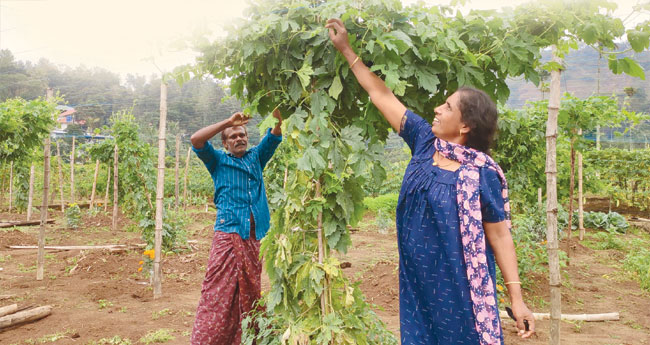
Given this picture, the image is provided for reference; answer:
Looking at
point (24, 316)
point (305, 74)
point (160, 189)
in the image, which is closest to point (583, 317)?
point (305, 74)

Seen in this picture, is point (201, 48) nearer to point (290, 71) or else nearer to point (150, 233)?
point (290, 71)

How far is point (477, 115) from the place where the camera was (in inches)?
74.8

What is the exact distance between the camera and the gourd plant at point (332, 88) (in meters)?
2.14

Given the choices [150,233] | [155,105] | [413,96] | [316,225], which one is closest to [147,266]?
[150,233]

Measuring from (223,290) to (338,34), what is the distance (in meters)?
1.91

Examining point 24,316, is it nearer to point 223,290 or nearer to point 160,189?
point 160,189

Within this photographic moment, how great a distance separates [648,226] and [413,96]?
41.4 feet

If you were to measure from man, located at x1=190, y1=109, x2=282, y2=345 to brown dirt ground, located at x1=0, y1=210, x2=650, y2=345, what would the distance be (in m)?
1.37

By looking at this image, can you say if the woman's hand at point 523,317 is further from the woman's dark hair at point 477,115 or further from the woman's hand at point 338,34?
the woman's hand at point 338,34

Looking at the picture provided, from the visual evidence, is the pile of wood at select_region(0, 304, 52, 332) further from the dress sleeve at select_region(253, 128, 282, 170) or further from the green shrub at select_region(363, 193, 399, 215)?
the green shrub at select_region(363, 193, 399, 215)

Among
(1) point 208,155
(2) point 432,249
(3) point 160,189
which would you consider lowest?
(2) point 432,249

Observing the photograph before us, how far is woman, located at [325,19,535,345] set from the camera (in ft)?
6.02

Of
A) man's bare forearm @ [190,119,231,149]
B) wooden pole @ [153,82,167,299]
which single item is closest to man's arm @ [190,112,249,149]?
man's bare forearm @ [190,119,231,149]

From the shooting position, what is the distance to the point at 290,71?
7.51 ft
